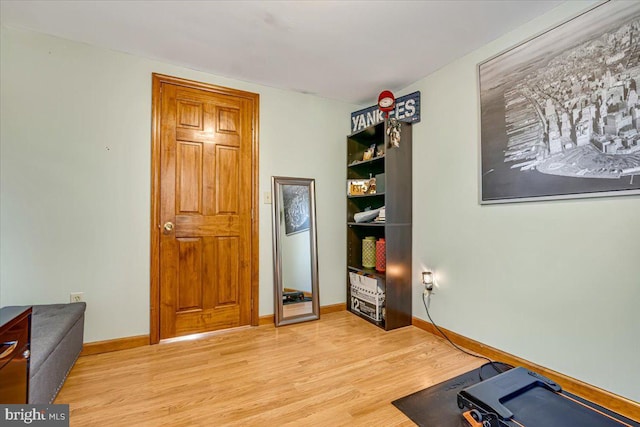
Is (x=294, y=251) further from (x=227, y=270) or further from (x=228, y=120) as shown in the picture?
(x=228, y=120)

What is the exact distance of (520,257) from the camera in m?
1.91

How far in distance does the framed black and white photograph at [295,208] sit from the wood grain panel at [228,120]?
72 cm

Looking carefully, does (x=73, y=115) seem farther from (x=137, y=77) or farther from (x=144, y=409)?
(x=144, y=409)

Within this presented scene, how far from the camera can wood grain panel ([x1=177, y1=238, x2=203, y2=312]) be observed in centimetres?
242

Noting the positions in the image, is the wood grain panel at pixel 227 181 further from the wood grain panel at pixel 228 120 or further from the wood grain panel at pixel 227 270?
the wood grain panel at pixel 227 270

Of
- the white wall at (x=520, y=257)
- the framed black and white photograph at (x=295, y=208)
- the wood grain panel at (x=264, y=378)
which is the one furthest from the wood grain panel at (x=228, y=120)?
the wood grain panel at (x=264, y=378)

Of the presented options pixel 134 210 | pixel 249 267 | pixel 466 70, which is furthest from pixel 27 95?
pixel 466 70

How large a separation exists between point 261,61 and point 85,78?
131 cm

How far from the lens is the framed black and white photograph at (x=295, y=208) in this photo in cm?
286

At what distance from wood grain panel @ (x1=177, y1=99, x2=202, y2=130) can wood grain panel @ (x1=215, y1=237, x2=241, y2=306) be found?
3.35 feet

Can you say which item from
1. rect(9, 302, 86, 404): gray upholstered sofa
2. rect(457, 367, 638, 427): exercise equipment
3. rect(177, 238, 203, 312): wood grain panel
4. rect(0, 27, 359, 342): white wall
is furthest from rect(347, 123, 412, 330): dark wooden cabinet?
rect(9, 302, 86, 404): gray upholstered sofa

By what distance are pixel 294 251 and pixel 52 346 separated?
6.01 feet

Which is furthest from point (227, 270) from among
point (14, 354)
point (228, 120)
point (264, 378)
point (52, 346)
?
point (14, 354)

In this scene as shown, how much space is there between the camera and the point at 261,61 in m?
2.35
